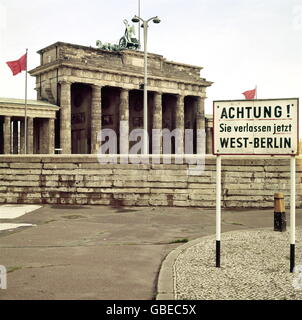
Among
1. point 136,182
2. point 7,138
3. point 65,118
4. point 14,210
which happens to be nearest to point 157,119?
point 65,118

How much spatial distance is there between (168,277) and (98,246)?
8.95 feet

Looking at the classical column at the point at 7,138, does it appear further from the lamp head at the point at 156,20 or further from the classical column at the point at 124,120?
the lamp head at the point at 156,20

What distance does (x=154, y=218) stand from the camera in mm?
12688

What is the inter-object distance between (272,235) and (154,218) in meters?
4.06

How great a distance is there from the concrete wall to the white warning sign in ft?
28.5

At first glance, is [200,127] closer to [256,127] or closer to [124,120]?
[124,120]

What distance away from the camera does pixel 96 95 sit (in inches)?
1756

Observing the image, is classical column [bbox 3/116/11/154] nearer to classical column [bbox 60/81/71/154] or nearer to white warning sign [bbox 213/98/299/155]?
classical column [bbox 60/81/71/154]

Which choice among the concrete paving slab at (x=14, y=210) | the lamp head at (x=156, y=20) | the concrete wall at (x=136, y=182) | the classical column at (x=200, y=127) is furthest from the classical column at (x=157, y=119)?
the concrete paving slab at (x=14, y=210)

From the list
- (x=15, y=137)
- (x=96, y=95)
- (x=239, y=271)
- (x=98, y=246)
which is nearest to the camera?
(x=239, y=271)

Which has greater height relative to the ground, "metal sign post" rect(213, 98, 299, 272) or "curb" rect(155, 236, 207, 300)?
"metal sign post" rect(213, 98, 299, 272)

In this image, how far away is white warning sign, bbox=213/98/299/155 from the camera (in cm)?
671

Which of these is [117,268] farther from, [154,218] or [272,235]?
[154,218]

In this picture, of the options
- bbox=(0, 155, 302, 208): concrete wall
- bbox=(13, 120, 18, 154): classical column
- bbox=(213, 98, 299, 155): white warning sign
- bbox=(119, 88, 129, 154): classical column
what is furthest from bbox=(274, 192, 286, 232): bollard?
bbox=(13, 120, 18, 154): classical column
